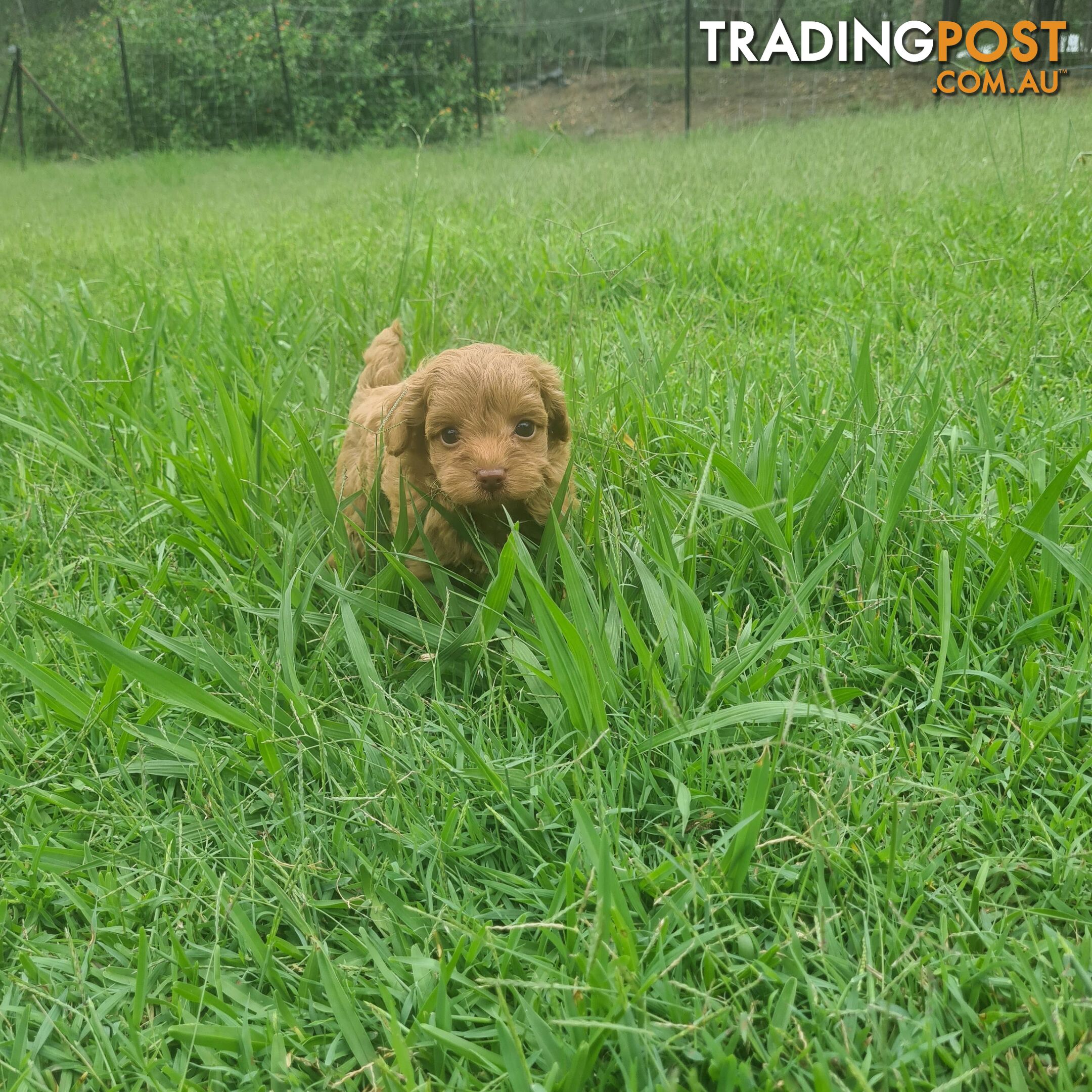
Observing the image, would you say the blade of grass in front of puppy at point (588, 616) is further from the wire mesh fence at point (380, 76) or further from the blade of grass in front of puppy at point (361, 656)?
the wire mesh fence at point (380, 76)

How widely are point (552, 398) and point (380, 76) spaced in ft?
52.2

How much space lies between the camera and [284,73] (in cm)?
1471

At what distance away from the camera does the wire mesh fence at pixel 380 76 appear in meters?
14.6

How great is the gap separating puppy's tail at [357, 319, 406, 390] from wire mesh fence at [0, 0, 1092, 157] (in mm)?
12863

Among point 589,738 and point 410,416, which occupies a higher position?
point 410,416

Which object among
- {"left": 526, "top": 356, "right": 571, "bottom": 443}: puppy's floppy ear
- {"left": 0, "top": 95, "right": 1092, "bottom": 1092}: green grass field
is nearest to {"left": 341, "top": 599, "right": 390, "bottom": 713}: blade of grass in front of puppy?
{"left": 0, "top": 95, "right": 1092, "bottom": 1092}: green grass field

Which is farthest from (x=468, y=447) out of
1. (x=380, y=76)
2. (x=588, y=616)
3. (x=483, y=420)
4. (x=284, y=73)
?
(x=380, y=76)

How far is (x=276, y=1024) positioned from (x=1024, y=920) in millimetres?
1087

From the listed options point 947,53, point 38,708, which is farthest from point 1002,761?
point 947,53

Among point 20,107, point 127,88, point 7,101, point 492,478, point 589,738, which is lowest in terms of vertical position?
point 589,738

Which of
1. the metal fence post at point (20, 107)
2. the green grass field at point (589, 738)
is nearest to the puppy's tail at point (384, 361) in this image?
the green grass field at point (589, 738)

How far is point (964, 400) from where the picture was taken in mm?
2525

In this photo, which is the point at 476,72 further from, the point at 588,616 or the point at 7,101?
the point at 588,616

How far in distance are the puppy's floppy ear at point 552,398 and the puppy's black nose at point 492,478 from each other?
211 millimetres
